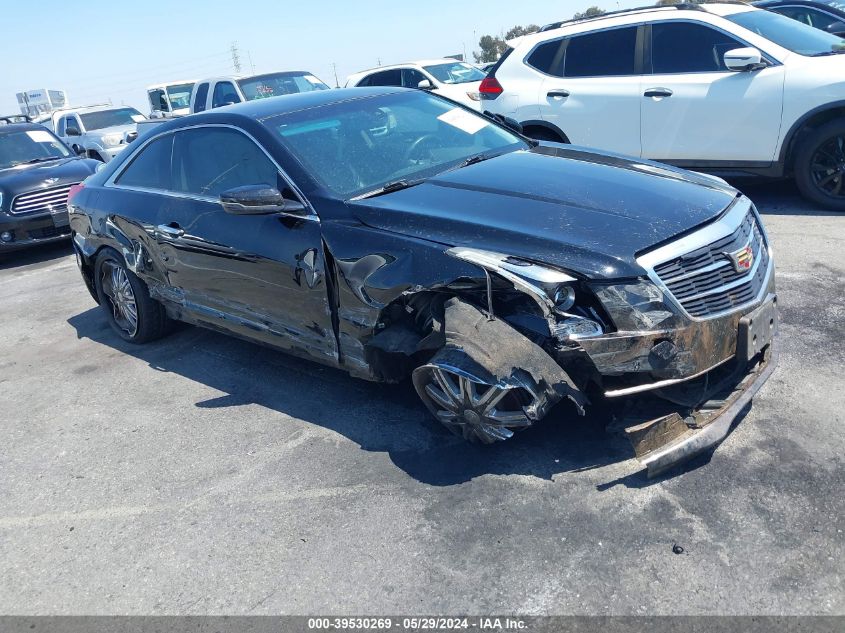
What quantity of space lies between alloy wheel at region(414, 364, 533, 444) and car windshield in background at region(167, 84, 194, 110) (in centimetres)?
1797

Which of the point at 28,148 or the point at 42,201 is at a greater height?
the point at 28,148

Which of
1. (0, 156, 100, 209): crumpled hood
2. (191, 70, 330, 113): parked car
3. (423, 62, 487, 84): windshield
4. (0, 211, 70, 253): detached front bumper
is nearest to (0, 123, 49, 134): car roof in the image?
(0, 156, 100, 209): crumpled hood

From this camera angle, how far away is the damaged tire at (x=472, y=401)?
3336 millimetres

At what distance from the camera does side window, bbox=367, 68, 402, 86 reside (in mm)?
13336

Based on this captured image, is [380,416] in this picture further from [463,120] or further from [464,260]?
[463,120]

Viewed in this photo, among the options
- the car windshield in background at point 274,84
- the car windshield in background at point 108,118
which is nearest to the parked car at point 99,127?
the car windshield in background at point 108,118

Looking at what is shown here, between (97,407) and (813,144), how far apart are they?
6295 mm

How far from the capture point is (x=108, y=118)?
17859 millimetres

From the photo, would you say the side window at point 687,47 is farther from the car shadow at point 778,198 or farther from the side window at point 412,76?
the side window at point 412,76

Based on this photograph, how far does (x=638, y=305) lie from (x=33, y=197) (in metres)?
8.61

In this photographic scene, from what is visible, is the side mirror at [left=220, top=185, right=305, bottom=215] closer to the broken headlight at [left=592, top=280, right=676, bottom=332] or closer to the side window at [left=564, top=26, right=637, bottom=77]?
the broken headlight at [left=592, top=280, right=676, bottom=332]

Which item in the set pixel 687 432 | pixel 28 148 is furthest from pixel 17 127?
pixel 687 432

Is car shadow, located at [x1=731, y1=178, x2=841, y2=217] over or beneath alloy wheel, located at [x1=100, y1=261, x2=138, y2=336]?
beneath

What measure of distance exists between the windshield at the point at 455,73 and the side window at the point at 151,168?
28.9 feet
